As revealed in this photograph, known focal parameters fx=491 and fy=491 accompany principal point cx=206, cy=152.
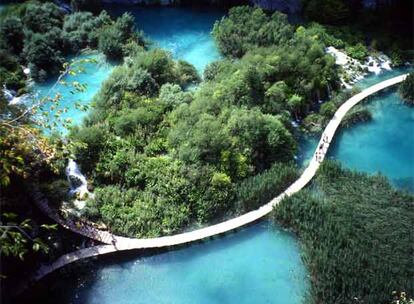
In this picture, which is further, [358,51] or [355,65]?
[358,51]

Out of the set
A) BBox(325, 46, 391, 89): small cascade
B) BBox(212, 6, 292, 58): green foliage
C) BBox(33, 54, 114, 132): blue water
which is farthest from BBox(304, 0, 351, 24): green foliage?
BBox(33, 54, 114, 132): blue water

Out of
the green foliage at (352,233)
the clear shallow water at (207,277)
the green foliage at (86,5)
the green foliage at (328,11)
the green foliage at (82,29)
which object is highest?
the green foliage at (328,11)

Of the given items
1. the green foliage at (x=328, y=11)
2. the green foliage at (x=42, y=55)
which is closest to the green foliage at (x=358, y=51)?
the green foliage at (x=328, y=11)

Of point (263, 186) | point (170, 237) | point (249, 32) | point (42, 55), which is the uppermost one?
point (249, 32)

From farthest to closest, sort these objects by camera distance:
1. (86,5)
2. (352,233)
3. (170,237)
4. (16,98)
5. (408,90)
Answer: (86,5) < (408,90) < (16,98) < (170,237) < (352,233)

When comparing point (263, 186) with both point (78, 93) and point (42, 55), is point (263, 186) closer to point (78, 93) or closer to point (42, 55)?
point (78, 93)

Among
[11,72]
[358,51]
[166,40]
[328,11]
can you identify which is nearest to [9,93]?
[11,72]

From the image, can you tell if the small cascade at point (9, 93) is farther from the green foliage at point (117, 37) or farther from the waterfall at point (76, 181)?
the waterfall at point (76, 181)
